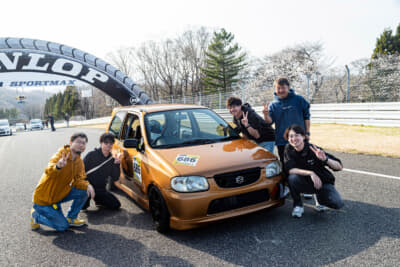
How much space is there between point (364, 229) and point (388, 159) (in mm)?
4103

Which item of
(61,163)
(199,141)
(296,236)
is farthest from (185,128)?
(296,236)

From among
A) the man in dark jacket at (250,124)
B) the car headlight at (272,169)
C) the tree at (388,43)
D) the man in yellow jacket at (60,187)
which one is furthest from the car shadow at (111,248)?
the tree at (388,43)

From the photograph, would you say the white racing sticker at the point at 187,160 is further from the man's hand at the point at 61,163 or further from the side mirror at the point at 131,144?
the man's hand at the point at 61,163

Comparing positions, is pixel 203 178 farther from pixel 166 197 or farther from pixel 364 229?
pixel 364 229

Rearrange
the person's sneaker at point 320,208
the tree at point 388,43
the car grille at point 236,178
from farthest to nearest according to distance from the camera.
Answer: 1. the tree at point 388,43
2. the person's sneaker at point 320,208
3. the car grille at point 236,178

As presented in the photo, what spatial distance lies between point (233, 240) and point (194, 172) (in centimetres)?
86

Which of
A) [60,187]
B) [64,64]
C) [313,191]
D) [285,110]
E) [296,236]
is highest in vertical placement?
[64,64]

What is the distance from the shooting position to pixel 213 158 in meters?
3.60

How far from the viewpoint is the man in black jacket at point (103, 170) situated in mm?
4547

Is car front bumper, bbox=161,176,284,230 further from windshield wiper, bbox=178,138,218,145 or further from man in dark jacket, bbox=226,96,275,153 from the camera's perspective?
man in dark jacket, bbox=226,96,275,153

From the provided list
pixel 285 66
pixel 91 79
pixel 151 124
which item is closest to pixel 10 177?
pixel 151 124

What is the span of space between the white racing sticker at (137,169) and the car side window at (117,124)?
3.81 ft

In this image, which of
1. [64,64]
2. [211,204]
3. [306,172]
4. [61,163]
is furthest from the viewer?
[64,64]

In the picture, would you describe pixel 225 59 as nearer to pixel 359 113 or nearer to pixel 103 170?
pixel 359 113
